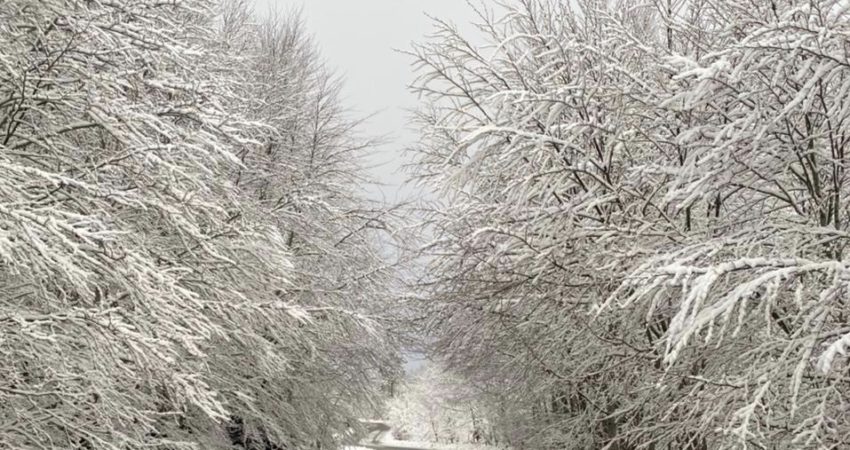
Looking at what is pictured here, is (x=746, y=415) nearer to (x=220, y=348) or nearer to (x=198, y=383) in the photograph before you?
(x=198, y=383)

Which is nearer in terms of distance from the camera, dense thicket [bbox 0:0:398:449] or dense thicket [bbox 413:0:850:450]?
dense thicket [bbox 413:0:850:450]

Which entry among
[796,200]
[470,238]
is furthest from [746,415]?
[470,238]

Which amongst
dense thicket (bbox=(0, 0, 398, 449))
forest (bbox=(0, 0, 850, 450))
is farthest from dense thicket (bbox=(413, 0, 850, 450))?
dense thicket (bbox=(0, 0, 398, 449))

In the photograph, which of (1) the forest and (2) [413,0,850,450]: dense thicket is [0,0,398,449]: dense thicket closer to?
(1) the forest

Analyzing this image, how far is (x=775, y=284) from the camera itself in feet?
13.0

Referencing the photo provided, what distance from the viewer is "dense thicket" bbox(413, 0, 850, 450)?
171 inches

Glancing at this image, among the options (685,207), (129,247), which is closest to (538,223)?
(685,207)

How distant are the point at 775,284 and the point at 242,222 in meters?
6.06

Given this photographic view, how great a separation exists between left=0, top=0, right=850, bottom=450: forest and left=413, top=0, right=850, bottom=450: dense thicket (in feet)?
0.13

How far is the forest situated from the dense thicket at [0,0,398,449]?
41mm

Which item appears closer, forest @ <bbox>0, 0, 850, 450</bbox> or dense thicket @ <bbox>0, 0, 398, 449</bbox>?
forest @ <bbox>0, 0, 850, 450</bbox>

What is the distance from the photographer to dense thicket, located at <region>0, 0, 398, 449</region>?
5.04 metres

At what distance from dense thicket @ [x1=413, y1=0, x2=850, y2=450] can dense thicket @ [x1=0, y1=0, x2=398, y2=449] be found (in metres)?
2.26

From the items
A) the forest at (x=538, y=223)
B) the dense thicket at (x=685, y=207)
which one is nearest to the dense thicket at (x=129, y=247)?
the forest at (x=538, y=223)
